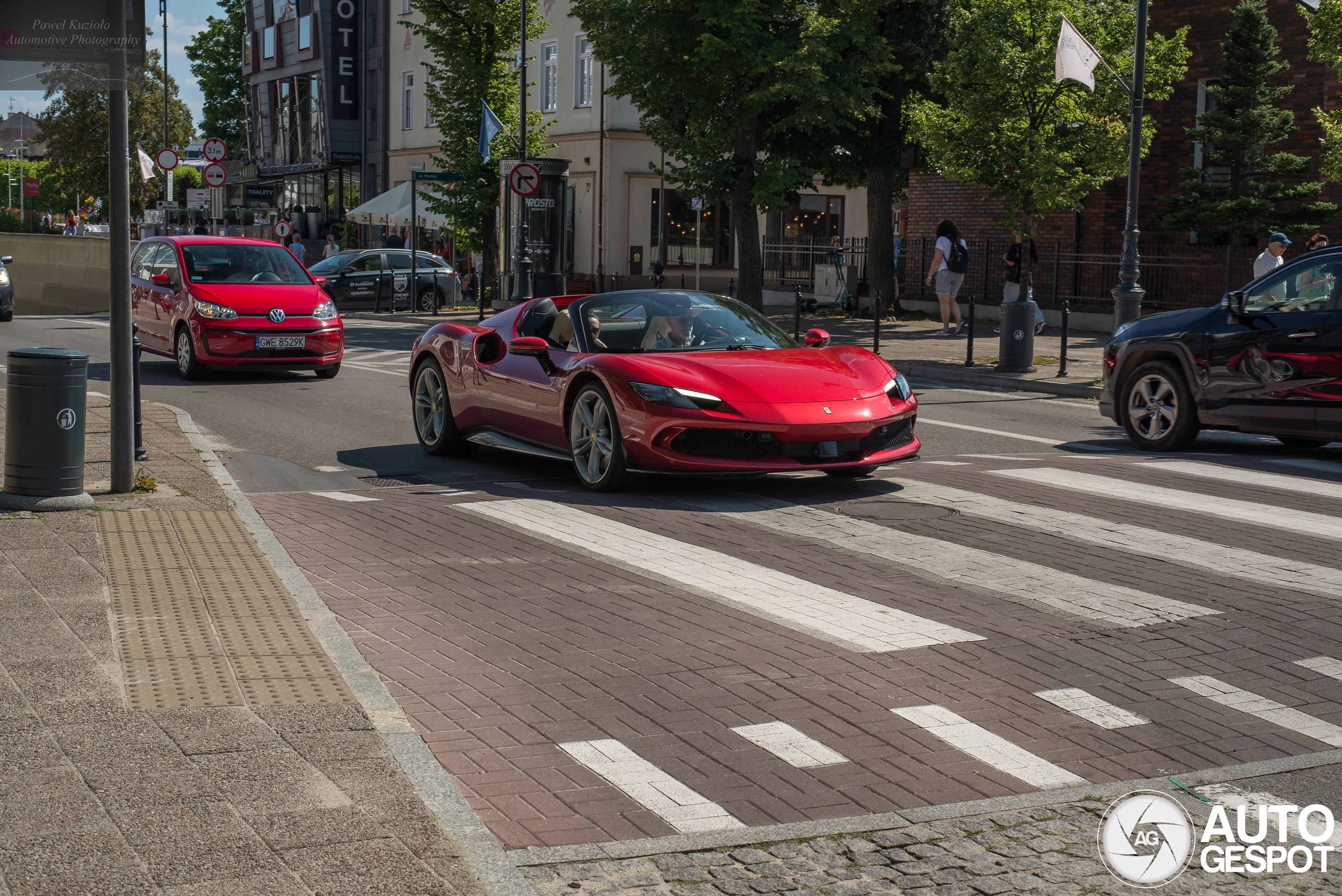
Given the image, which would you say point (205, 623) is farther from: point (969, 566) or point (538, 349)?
point (538, 349)

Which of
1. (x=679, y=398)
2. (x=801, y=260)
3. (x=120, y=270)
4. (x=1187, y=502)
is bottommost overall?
(x=1187, y=502)

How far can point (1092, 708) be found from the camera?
538 centimetres

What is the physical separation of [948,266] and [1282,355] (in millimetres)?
15479

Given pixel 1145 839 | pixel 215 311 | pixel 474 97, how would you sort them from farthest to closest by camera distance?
pixel 474 97
pixel 215 311
pixel 1145 839

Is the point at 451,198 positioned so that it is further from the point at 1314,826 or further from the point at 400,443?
the point at 1314,826

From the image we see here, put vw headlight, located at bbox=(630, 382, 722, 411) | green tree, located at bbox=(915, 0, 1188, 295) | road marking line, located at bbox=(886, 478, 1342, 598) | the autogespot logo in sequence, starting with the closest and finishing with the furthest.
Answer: the autogespot logo → road marking line, located at bbox=(886, 478, 1342, 598) → vw headlight, located at bbox=(630, 382, 722, 411) → green tree, located at bbox=(915, 0, 1188, 295)

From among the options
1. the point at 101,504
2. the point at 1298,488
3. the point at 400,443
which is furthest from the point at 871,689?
the point at 400,443

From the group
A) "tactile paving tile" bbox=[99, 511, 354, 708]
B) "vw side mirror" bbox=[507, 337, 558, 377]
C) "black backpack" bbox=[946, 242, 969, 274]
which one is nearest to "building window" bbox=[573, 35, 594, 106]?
"black backpack" bbox=[946, 242, 969, 274]

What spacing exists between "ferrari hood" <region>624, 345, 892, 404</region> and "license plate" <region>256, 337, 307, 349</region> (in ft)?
31.7

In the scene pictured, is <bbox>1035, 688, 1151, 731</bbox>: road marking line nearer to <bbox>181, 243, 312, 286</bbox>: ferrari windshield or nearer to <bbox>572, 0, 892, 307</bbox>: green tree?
<bbox>181, 243, 312, 286</bbox>: ferrari windshield

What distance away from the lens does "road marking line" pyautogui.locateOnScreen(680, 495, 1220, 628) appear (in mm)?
6746

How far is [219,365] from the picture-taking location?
18.8 m

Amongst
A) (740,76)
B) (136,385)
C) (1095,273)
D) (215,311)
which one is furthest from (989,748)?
(1095,273)

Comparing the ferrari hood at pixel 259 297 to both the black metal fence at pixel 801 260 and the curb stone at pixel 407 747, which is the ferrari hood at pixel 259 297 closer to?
the curb stone at pixel 407 747
